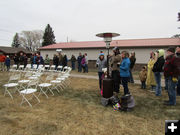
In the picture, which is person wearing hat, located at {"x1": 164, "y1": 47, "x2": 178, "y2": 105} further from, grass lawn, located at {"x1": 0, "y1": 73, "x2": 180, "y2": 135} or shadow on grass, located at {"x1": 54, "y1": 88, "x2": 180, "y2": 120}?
grass lawn, located at {"x1": 0, "y1": 73, "x2": 180, "y2": 135}

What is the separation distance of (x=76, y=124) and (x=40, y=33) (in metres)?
61.6

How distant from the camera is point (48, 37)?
40.0 meters

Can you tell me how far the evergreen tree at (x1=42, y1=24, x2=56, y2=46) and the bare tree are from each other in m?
18.1

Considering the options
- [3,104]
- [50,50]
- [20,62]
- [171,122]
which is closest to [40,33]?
[50,50]

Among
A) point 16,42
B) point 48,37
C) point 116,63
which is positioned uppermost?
point 16,42

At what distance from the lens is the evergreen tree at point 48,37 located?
39.8 meters

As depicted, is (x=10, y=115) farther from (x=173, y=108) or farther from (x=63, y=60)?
(x=63, y=60)

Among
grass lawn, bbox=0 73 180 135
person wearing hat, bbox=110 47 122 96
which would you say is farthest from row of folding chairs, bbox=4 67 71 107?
person wearing hat, bbox=110 47 122 96

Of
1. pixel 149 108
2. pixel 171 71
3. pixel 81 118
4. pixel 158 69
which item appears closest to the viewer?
pixel 81 118

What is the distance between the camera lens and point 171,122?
4.84ft

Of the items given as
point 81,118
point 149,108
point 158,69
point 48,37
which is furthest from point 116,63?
point 48,37

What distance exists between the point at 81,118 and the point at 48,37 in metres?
40.9

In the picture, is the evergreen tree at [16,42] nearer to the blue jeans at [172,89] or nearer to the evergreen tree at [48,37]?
the evergreen tree at [48,37]

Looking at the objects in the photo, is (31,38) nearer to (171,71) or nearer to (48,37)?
(48,37)
